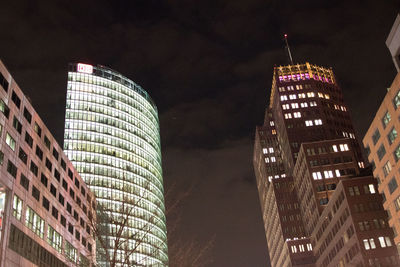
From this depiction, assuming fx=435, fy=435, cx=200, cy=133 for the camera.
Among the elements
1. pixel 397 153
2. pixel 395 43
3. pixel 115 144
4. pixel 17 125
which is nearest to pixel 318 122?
pixel 115 144

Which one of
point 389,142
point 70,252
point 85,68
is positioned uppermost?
point 85,68

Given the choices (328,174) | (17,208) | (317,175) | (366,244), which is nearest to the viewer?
(17,208)

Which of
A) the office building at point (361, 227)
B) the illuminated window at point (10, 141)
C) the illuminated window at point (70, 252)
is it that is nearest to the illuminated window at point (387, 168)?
the office building at point (361, 227)

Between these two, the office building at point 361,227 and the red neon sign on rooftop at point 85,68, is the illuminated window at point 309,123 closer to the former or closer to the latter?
the office building at point 361,227

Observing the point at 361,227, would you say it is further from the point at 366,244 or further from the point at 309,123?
the point at 309,123

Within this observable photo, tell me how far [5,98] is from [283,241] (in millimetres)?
158967

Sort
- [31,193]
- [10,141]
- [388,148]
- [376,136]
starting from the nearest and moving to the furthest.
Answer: [10,141]
[31,193]
[388,148]
[376,136]

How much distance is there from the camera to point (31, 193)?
229 feet

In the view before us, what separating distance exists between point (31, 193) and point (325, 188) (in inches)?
4218

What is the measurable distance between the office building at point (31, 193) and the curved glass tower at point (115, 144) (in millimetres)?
66492

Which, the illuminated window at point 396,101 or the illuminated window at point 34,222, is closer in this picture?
the illuminated window at point 34,222

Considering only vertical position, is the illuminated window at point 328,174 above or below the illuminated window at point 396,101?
above

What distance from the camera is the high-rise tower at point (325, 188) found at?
356 feet

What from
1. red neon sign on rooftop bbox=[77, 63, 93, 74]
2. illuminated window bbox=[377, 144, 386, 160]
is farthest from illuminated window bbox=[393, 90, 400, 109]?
red neon sign on rooftop bbox=[77, 63, 93, 74]
